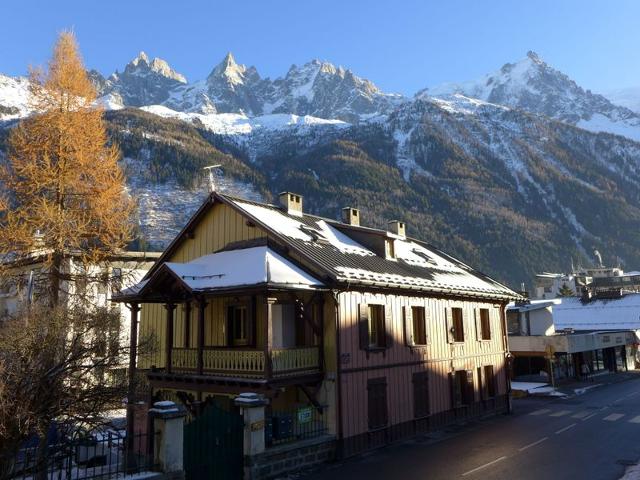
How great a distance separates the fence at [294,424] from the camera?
1625cm

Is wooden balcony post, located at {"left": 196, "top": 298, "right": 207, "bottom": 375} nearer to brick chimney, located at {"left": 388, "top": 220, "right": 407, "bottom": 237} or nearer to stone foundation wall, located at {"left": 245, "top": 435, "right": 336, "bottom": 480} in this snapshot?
stone foundation wall, located at {"left": 245, "top": 435, "right": 336, "bottom": 480}

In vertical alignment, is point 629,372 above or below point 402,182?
below

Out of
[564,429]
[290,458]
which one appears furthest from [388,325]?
[564,429]

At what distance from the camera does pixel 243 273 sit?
1770 cm

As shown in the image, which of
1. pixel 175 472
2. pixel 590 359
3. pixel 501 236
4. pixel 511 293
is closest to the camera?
pixel 175 472

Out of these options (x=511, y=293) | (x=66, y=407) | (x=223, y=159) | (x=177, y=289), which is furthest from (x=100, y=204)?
(x=223, y=159)

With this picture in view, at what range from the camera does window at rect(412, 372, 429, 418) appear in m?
21.9

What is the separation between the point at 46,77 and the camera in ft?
69.5

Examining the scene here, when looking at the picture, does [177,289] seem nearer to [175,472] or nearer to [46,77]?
[175,472]

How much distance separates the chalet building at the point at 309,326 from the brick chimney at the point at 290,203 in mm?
72

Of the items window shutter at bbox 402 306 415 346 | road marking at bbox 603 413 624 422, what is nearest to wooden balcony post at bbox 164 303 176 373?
window shutter at bbox 402 306 415 346

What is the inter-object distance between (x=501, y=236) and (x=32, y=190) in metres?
156

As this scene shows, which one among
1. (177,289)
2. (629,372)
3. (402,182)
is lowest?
(629,372)

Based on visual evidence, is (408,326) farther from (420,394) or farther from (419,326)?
(420,394)
